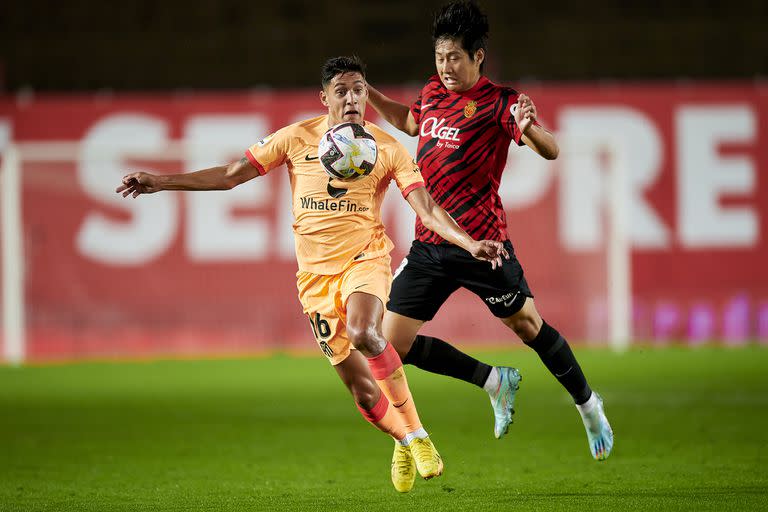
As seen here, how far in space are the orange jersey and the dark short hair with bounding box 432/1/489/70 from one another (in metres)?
0.65

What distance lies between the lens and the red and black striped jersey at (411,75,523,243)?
6.89 meters

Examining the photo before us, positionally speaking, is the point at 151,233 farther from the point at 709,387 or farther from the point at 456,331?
the point at 709,387

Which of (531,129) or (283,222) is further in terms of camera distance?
(283,222)

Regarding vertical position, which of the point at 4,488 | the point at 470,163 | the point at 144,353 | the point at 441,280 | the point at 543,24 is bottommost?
the point at 144,353

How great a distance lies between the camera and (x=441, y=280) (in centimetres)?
703

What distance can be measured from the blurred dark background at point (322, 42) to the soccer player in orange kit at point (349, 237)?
11173mm

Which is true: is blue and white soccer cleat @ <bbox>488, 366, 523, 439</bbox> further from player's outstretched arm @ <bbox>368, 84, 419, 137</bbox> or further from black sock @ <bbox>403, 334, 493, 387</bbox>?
player's outstretched arm @ <bbox>368, 84, 419, 137</bbox>

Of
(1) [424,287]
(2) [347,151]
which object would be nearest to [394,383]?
(1) [424,287]

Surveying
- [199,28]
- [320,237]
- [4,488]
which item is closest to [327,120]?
[320,237]

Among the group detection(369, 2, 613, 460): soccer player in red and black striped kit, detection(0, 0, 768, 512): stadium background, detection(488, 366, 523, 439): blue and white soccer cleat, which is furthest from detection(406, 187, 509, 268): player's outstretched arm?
detection(0, 0, 768, 512): stadium background

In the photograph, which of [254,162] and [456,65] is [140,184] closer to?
[254,162]

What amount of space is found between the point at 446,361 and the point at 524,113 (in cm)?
163

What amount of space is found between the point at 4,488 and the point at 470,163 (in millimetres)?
3104

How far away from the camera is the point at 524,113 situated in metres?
6.32
